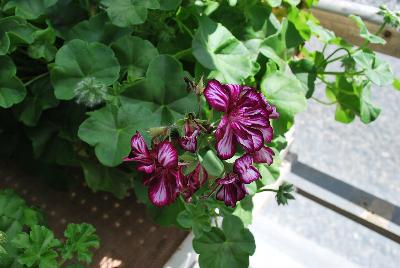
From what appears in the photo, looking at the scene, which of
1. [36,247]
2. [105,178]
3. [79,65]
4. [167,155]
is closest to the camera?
[167,155]

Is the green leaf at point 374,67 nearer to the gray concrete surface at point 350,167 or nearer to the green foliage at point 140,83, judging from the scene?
the green foliage at point 140,83

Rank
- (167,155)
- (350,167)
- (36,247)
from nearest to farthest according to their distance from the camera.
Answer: (167,155) → (36,247) → (350,167)

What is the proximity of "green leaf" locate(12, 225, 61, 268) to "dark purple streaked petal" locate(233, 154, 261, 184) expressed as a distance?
0.31 metres

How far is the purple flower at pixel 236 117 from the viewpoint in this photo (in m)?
0.57

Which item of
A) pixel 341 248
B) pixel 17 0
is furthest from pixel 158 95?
pixel 341 248

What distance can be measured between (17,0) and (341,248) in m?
1.13

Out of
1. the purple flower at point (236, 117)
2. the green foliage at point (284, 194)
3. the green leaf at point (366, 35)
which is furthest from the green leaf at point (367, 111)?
the purple flower at point (236, 117)

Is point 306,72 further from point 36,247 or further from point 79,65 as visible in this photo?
point 36,247

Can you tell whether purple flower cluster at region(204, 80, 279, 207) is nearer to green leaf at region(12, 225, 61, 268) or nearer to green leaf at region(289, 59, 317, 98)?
green leaf at region(12, 225, 61, 268)

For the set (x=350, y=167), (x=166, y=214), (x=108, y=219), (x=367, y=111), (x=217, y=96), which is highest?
(x=217, y=96)

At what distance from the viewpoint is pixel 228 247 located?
2.61ft

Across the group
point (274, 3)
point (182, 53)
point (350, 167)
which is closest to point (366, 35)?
point (274, 3)

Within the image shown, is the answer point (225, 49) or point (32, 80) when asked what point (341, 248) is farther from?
point (32, 80)

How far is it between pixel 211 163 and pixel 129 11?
0.32 m
